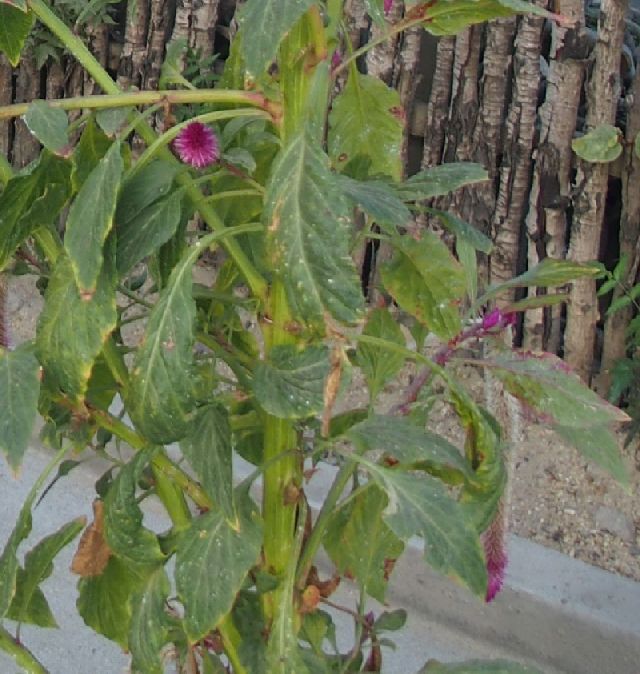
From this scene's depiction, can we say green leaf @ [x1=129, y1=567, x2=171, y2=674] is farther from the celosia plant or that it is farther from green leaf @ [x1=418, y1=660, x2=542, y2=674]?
green leaf @ [x1=418, y1=660, x2=542, y2=674]

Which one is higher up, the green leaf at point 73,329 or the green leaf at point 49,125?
the green leaf at point 49,125

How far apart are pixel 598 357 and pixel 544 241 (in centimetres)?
31

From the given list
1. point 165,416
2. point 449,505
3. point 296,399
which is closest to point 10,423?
point 165,416

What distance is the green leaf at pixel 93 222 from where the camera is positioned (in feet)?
2.94

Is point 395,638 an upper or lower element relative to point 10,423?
lower

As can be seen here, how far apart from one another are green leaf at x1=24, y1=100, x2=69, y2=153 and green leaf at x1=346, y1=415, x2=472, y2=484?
1.20ft

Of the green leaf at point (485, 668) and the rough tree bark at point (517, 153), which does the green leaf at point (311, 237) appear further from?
the rough tree bark at point (517, 153)

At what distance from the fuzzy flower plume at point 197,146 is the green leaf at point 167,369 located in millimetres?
134

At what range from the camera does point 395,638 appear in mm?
2252

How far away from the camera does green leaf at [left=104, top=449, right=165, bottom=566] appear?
3.50ft

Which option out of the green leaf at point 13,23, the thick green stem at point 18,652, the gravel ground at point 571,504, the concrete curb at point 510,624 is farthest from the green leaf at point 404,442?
the gravel ground at point 571,504

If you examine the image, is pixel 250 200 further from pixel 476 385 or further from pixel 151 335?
pixel 476 385

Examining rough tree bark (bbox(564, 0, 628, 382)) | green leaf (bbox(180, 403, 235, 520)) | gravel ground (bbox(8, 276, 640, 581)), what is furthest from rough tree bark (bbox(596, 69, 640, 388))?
green leaf (bbox(180, 403, 235, 520))

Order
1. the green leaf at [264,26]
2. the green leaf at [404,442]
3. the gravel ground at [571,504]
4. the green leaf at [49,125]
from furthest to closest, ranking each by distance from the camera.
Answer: the gravel ground at [571,504] < the green leaf at [404,442] < the green leaf at [49,125] < the green leaf at [264,26]
